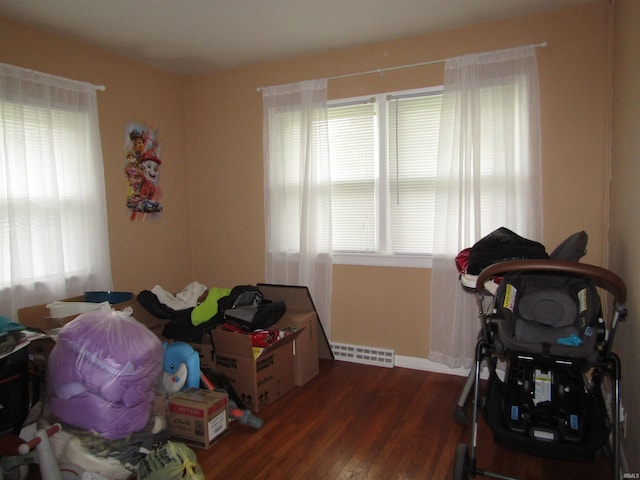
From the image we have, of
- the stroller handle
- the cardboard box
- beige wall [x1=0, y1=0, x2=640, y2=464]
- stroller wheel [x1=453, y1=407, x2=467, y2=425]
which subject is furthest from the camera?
the cardboard box

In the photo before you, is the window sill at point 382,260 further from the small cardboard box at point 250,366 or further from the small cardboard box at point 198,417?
the small cardboard box at point 198,417

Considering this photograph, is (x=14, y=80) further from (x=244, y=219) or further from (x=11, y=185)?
(x=244, y=219)

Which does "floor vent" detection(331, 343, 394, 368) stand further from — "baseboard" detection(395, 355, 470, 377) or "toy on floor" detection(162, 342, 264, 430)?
"toy on floor" detection(162, 342, 264, 430)

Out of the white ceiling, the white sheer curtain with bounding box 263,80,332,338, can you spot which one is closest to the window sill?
the white sheer curtain with bounding box 263,80,332,338

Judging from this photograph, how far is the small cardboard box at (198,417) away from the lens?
2.23 metres

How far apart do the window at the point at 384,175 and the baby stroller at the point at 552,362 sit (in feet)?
4.64

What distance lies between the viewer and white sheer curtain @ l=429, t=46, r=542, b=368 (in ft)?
9.06

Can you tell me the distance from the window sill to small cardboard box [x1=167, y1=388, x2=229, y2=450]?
152 centimetres

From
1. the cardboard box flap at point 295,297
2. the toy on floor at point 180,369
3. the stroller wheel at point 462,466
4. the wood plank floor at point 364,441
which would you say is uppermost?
the cardboard box flap at point 295,297

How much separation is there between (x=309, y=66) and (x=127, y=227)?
2.04 m

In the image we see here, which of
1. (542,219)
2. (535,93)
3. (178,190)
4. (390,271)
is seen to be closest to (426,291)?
(390,271)

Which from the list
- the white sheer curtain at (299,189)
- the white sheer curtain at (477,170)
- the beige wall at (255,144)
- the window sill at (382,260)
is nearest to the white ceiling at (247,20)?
the beige wall at (255,144)

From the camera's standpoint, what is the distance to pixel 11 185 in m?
2.60

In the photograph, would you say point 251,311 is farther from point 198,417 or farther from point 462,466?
point 462,466
